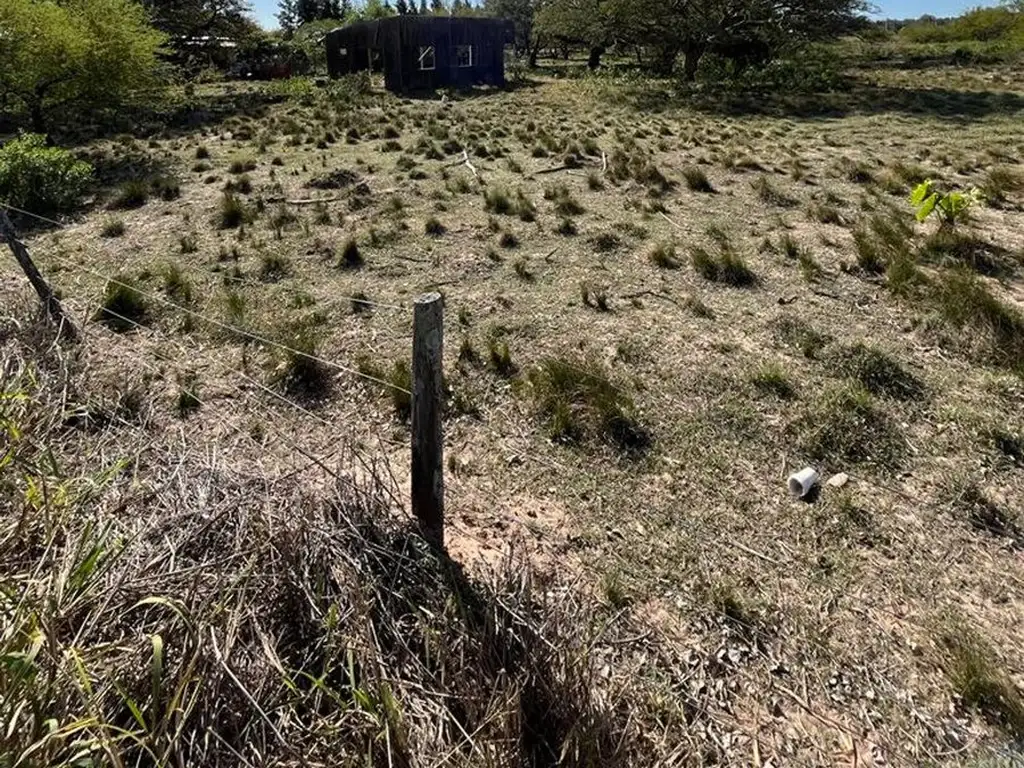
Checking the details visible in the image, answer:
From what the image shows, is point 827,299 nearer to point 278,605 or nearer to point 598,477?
point 598,477

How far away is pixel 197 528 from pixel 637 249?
6.30 meters

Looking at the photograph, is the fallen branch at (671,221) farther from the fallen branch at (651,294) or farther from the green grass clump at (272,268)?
the green grass clump at (272,268)

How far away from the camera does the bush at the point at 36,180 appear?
30.3 ft

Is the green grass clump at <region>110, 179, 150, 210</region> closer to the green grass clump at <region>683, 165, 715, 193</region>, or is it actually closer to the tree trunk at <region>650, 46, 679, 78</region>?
the green grass clump at <region>683, 165, 715, 193</region>

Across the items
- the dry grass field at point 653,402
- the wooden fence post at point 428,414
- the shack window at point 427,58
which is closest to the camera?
the wooden fence post at point 428,414

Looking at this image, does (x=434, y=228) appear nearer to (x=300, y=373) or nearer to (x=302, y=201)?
(x=302, y=201)

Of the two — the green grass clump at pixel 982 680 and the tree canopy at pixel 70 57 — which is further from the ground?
the tree canopy at pixel 70 57

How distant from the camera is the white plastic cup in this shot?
153 inches

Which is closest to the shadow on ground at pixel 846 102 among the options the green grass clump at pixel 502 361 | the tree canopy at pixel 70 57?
the tree canopy at pixel 70 57

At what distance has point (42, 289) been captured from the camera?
202 inches

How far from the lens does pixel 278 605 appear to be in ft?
7.68

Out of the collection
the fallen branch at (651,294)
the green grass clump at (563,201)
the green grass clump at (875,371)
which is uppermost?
the green grass clump at (563,201)

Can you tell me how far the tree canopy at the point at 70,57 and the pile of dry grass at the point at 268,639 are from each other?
14213 mm

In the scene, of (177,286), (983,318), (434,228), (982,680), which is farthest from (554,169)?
(982,680)
